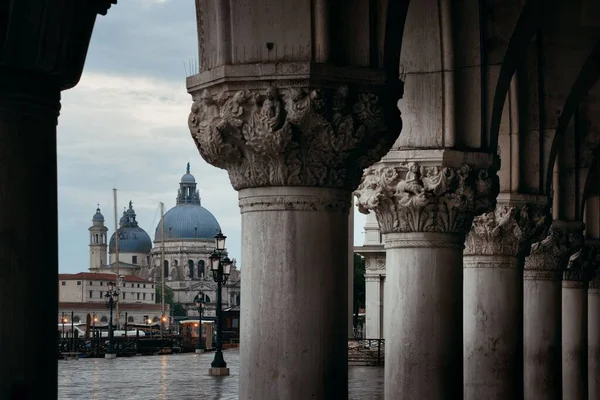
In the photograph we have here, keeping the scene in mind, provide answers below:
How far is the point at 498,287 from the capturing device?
16.9 m

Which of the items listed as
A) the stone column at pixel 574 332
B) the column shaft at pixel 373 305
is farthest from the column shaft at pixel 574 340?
the column shaft at pixel 373 305

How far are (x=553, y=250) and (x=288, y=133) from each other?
40.8 feet

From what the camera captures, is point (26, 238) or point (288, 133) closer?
point (26, 238)

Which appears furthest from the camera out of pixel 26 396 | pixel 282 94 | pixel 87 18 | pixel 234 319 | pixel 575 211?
pixel 234 319

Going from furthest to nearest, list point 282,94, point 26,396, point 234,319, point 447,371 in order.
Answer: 1. point 234,319
2. point 447,371
3. point 282,94
4. point 26,396

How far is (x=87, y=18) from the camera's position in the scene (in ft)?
22.3

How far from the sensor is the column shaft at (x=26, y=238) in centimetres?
630

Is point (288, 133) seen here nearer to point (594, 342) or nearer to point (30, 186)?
point (30, 186)

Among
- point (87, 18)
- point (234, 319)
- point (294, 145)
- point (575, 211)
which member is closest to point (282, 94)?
point (294, 145)

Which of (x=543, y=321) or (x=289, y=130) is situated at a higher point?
(x=289, y=130)

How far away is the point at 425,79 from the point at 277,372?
200 inches

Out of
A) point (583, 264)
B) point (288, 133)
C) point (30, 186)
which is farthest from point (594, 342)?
point (30, 186)

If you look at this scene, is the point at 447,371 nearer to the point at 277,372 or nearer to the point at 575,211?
the point at 277,372

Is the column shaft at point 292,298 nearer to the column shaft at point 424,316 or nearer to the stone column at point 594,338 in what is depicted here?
the column shaft at point 424,316
